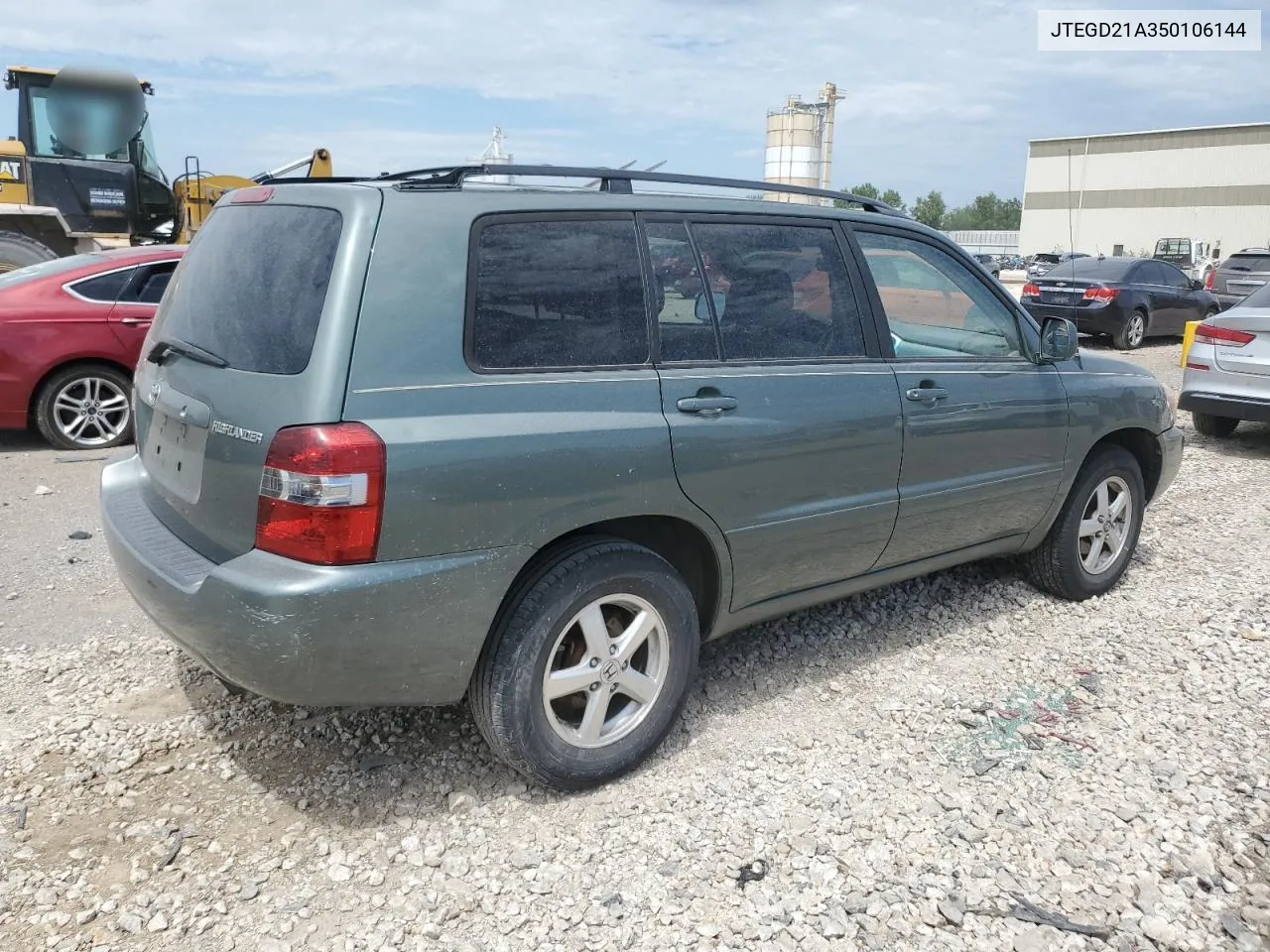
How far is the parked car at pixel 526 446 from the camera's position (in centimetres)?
264

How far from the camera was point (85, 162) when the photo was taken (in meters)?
12.2

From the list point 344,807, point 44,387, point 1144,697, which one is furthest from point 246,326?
point 44,387

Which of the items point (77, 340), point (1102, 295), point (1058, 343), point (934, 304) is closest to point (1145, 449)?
point (1058, 343)

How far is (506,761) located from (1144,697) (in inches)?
99.3

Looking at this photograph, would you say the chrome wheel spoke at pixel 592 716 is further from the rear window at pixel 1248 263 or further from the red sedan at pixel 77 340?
the rear window at pixel 1248 263

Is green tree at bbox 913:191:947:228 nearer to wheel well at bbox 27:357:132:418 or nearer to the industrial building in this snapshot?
the industrial building

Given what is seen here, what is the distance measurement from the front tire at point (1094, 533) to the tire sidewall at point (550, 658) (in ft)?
7.22

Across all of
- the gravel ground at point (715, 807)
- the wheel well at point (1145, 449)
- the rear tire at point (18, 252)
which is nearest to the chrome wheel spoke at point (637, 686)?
the gravel ground at point (715, 807)

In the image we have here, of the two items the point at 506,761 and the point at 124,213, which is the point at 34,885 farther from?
the point at 124,213

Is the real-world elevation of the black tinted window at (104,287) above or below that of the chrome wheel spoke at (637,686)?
above

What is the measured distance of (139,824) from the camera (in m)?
2.97

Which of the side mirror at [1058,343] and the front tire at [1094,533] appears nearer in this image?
the side mirror at [1058,343]

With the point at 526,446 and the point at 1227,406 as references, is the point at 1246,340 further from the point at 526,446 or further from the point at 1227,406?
the point at 526,446

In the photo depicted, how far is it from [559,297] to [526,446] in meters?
0.52
